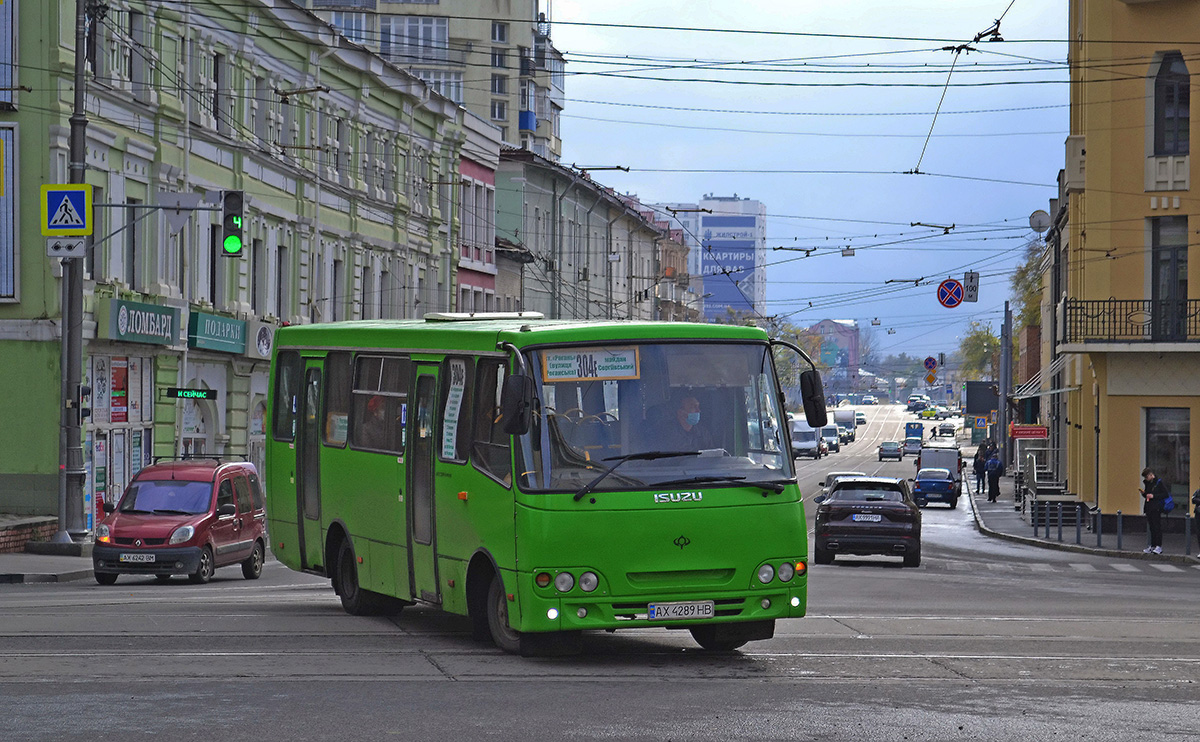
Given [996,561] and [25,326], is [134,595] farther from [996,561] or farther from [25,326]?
[996,561]

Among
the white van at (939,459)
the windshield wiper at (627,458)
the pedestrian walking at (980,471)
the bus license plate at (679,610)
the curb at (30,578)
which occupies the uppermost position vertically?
the windshield wiper at (627,458)

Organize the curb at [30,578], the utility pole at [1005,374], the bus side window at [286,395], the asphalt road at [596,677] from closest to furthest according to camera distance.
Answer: the asphalt road at [596,677]
the bus side window at [286,395]
the curb at [30,578]
the utility pole at [1005,374]

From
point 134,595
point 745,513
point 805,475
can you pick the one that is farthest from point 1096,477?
point 805,475

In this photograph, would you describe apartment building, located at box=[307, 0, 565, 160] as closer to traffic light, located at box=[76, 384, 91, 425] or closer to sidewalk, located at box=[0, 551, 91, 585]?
traffic light, located at box=[76, 384, 91, 425]

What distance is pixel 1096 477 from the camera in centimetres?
4572

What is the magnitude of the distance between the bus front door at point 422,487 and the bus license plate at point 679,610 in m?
2.46

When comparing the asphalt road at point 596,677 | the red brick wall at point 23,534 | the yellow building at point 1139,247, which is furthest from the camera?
the yellow building at point 1139,247

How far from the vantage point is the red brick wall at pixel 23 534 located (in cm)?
3003

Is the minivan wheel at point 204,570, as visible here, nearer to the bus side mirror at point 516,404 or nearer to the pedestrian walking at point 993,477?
the bus side mirror at point 516,404

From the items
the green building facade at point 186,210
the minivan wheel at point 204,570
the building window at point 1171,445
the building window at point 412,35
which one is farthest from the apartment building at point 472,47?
the minivan wheel at point 204,570

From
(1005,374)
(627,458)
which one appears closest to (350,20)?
(1005,374)

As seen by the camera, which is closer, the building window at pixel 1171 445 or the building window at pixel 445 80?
the building window at pixel 1171 445

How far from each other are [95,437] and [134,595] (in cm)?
1331

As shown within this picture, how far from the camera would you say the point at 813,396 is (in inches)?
531
